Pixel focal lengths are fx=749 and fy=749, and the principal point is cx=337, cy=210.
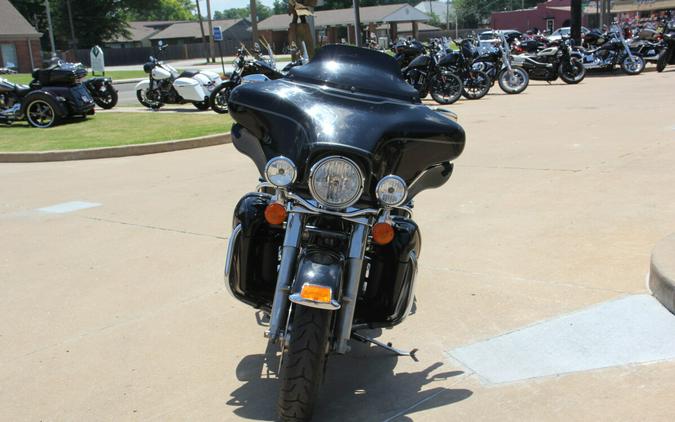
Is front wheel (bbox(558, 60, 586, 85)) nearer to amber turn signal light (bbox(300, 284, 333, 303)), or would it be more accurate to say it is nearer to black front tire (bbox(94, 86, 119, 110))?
black front tire (bbox(94, 86, 119, 110))

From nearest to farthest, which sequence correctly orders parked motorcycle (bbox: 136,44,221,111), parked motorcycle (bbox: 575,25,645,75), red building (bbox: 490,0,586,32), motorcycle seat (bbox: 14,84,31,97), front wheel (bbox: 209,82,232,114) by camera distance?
motorcycle seat (bbox: 14,84,31,97), front wheel (bbox: 209,82,232,114), parked motorcycle (bbox: 136,44,221,111), parked motorcycle (bbox: 575,25,645,75), red building (bbox: 490,0,586,32)

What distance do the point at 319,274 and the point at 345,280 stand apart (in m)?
0.18

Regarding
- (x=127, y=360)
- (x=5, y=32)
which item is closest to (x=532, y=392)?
(x=127, y=360)

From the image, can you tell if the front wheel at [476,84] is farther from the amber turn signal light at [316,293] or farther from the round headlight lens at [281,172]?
the amber turn signal light at [316,293]

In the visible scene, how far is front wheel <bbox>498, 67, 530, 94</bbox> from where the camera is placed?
19156 mm

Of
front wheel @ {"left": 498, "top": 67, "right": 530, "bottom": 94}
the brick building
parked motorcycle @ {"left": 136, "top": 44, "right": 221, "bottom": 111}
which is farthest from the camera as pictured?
the brick building

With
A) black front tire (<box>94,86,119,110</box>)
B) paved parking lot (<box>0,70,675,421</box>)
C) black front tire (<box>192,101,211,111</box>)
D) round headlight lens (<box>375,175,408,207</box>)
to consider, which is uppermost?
round headlight lens (<box>375,175,408,207</box>)

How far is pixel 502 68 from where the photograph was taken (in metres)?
19.7

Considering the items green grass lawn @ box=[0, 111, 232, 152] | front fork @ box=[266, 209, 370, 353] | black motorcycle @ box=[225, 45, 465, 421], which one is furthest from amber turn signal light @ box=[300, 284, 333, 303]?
green grass lawn @ box=[0, 111, 232, 152]

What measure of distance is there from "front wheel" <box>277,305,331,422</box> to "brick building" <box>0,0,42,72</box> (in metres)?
60.1

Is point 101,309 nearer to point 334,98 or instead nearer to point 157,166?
point 334,98

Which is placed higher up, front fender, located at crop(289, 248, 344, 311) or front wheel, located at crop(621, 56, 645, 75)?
front fender, located at crop(289, 248, 344, 311)

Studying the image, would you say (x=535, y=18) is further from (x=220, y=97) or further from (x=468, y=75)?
(x=220, y=97)

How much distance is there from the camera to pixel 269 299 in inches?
149
